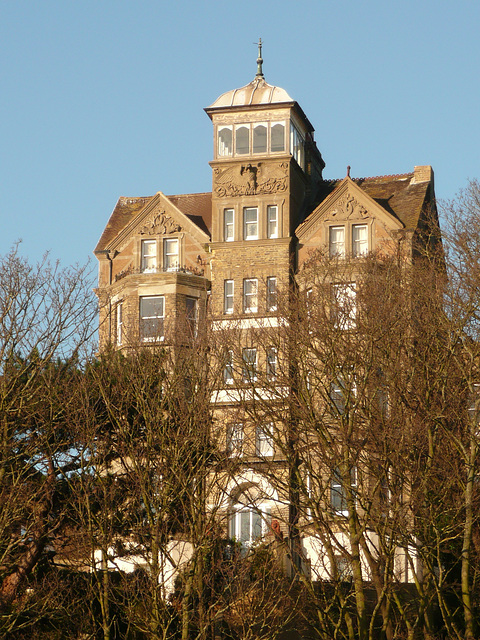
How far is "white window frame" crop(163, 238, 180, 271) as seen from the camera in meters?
51.4

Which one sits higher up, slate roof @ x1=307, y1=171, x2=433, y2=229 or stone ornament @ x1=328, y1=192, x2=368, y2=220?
slate roof @ x1=307, y1=171, x2=433, y2=229

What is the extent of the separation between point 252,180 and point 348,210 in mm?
4810

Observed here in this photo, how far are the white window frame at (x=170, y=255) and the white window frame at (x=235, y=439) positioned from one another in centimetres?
1558

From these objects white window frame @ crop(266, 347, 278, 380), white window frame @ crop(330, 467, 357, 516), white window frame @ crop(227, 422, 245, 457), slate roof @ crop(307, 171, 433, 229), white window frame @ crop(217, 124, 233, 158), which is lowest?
white window frame @ crop(330, 467, 357, 516)

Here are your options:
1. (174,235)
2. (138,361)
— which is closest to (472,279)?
(138,361)

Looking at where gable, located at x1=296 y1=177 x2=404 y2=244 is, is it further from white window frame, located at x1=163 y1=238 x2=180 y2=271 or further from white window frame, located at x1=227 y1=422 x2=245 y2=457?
white window frame, located at x1=227 y1=422 x2=245 y2=457

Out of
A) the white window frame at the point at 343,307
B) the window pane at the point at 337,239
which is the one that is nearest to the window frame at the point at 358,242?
the window pane at the point at 337,239

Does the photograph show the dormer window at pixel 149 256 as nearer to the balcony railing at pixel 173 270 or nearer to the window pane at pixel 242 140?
the balcony railing at pixel 173 270

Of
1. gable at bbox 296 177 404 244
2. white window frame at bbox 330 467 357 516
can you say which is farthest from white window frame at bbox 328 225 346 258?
white window frame at bbox 330 467 357 516

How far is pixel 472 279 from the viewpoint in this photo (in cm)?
3412

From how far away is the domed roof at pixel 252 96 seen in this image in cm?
5169

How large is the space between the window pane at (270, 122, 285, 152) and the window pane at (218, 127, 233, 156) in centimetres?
202

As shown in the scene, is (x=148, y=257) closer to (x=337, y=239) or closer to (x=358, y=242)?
(x=337, y=239)

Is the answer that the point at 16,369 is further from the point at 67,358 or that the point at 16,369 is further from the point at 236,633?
the point at 236,633
